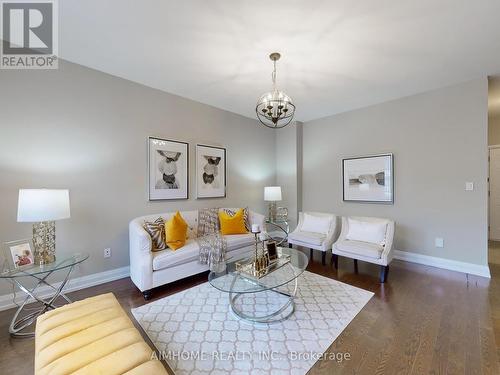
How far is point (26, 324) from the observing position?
6.89ft

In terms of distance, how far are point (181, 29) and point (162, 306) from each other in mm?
2810

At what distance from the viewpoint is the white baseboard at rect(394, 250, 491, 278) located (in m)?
3.11

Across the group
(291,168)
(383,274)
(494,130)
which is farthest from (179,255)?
(494,130)

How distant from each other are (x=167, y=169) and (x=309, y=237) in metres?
2.50

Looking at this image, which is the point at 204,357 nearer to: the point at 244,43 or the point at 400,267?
the point at 244,43

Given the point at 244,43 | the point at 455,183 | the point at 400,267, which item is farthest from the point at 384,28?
the point at 400,267

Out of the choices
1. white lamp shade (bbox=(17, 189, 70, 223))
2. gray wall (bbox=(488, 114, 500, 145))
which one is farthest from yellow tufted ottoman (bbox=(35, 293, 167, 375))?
gray wall (bbox=(488, 114, 500, 145))

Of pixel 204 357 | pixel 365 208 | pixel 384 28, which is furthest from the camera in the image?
pixel 365 208

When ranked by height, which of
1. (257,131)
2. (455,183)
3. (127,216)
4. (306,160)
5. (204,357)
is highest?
(257,131)

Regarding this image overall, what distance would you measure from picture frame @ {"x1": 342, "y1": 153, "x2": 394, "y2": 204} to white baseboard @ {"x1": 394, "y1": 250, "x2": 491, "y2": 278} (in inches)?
36.0

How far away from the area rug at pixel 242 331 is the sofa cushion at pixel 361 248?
0.51 m

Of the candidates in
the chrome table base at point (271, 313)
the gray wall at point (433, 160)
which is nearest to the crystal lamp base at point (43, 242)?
the chrome table base at point (271, 313)

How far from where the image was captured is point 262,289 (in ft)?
6.38

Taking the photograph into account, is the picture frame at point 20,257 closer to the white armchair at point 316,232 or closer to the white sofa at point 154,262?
the white sofa at point 154,262
